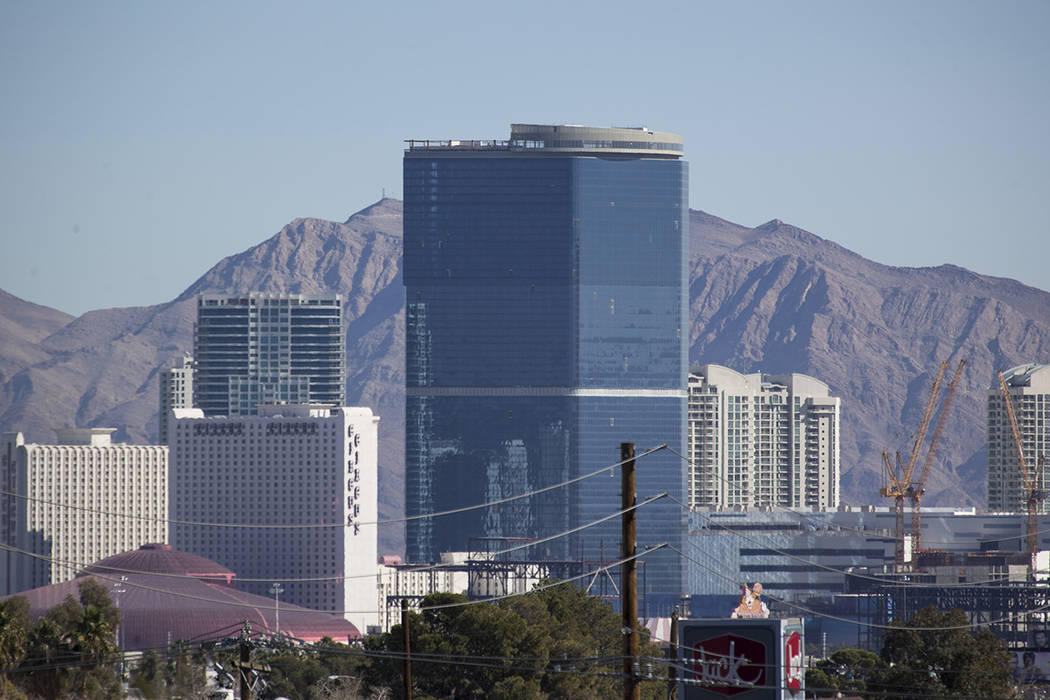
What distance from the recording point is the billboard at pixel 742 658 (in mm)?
77000

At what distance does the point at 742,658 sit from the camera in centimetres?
7800

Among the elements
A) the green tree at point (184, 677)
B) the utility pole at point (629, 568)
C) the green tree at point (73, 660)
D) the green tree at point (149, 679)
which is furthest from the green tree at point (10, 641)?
the utility pole at point (629, 568)

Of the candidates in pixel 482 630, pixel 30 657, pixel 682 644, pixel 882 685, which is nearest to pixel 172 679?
pixel 30 657

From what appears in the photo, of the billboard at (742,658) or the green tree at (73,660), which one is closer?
the billboard at (742,658)

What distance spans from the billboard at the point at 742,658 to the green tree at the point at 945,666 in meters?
46.7

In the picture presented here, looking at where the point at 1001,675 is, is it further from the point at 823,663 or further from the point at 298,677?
the point at 298,677

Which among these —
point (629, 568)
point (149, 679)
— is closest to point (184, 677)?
point (149, 679)

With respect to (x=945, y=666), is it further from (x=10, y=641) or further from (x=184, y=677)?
(x=10, y=641)

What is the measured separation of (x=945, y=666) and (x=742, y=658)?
5685 centimetres

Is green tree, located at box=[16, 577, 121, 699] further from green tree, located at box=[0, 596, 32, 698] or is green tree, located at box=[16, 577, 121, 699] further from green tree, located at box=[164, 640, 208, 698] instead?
green tree, located at box=[164, 640, 208, 698]

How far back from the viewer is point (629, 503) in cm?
6944

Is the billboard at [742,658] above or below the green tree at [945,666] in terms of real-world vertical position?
above

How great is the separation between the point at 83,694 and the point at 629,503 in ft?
242

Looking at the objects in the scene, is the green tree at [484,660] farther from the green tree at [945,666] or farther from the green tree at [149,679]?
the green tree at [945,666]
